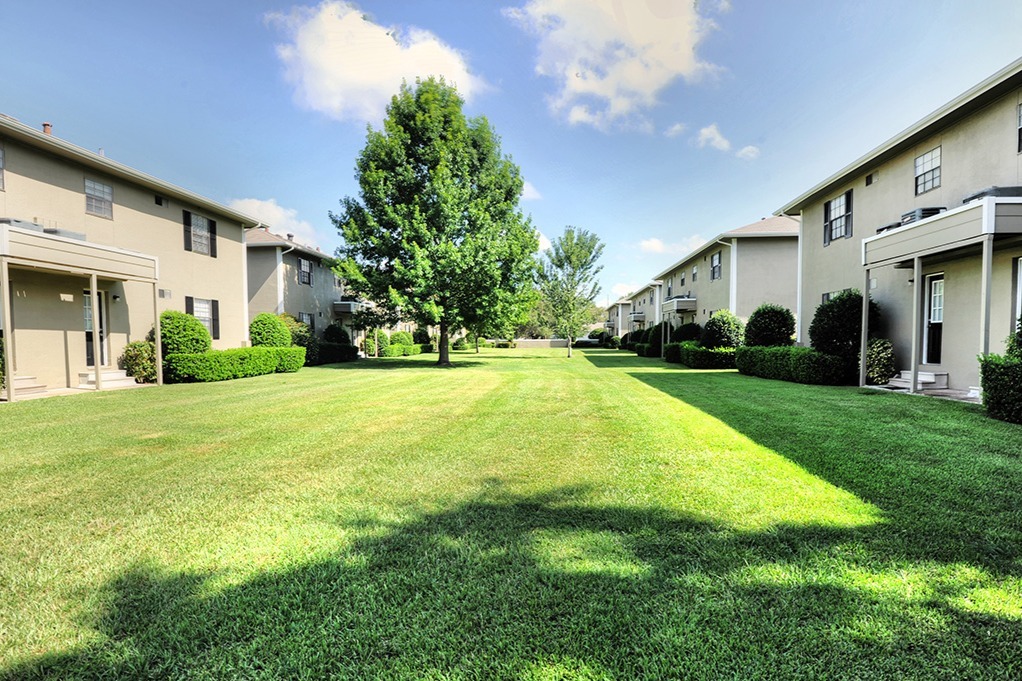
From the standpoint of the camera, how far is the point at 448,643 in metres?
1.91

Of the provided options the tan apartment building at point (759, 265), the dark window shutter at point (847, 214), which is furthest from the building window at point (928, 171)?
the tan apartment building at point (759, 265)

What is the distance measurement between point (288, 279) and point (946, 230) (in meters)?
23.2

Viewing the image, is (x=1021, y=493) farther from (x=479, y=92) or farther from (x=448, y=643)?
(x=479, y=92)

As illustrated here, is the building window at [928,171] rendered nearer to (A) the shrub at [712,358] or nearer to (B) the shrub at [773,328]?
(B) the shrub at [773,328]

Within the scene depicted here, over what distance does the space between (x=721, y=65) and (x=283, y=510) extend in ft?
60.3

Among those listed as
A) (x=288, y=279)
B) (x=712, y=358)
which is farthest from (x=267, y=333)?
(x=712, y=358)

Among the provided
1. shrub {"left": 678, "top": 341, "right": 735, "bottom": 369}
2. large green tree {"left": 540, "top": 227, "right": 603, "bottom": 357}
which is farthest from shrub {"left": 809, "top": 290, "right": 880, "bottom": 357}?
large green tree {"left": 540, "top": 227, "right": 603, "bottom": 357}

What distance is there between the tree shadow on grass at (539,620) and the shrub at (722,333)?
53.2ft

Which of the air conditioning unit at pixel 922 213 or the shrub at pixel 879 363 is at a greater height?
the air conditioning unit at pixel 922 213

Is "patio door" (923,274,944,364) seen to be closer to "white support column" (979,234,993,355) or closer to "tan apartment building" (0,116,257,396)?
"white support column" (979,234,993,355)

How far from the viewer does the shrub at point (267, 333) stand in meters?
17.8

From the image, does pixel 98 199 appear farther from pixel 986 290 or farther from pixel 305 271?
pixel 986 290

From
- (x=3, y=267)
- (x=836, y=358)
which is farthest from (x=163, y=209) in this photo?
(x=836, y=358)

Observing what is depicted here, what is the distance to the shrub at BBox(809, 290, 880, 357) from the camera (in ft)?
37.8
